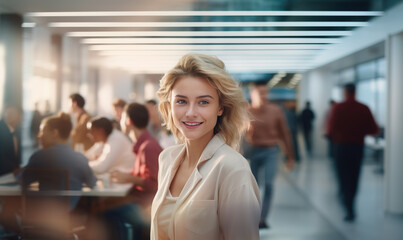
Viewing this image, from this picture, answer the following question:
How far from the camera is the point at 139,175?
127 inches

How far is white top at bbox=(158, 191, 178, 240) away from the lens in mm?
1395

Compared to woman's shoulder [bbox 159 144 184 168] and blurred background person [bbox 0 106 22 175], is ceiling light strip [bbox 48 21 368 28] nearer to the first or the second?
blurred background person [bbox 0 106 22 175]

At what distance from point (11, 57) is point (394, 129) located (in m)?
5.34

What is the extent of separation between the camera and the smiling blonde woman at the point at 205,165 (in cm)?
123

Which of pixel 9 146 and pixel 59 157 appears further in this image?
pixel 9 146

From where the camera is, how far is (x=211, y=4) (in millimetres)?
5375

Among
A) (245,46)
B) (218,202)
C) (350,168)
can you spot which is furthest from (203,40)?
(218,202)

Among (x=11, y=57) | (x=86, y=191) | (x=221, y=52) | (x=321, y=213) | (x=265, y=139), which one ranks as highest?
(x=221, y=52)

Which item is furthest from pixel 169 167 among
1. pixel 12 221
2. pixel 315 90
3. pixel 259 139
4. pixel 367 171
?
pixel 315 90

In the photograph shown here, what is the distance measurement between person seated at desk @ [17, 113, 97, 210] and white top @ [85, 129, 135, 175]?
39 centimetres

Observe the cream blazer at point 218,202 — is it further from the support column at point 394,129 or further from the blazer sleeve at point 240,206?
the support column at point 394,129

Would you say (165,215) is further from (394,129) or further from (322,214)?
(394,129)

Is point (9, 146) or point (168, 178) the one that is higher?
point (168, 178)

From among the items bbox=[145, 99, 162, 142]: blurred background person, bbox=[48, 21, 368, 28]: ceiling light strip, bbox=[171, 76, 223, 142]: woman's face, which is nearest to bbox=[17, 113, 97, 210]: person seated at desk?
bbox=[171, 76, 223, 142]: woman's face
